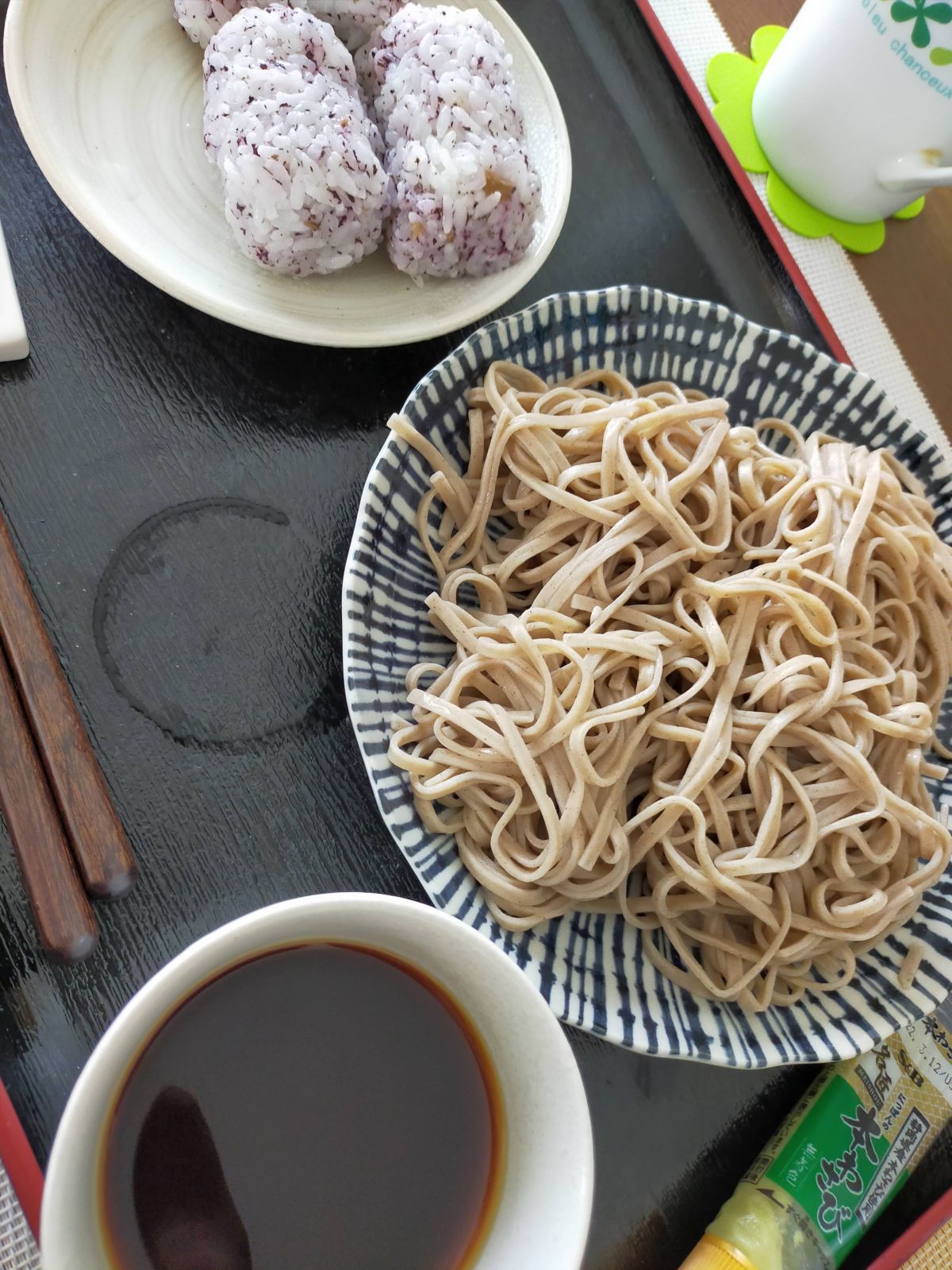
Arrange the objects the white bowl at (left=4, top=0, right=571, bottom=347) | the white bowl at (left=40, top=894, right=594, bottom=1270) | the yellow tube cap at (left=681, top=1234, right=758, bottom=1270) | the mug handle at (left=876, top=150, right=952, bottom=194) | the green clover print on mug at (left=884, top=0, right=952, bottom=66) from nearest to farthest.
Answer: the white bowl at (left=40, top=894, right=594, bottom=1270), the yellow tube cap at (left=681, top=1234, right=758, bottom=1270), the white bowl at (left=4, top=0, right=571, bottom=347), the green clover print on mug at (left=884, top=0, right=952, bottom=66), the mug handle at (left=876, top=150, right=952, bottom=194)

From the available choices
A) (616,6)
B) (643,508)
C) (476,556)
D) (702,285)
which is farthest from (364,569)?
(616,6)

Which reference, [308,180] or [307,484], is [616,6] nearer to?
[308,180]

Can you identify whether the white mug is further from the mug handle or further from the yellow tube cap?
the yellow tube cap

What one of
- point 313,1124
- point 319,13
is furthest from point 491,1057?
point 319,13

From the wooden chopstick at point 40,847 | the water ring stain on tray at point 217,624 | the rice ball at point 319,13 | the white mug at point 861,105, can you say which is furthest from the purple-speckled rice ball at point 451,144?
the wooden chopstick at point 40,847

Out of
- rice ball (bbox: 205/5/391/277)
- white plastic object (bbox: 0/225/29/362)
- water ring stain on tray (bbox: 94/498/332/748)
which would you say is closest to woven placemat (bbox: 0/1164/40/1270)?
water ring stain on tray (bbox: 94/498/332/748)

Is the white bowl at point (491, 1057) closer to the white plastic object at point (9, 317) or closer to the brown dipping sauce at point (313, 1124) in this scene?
the brown dipping sauce at point (313, 1124)
